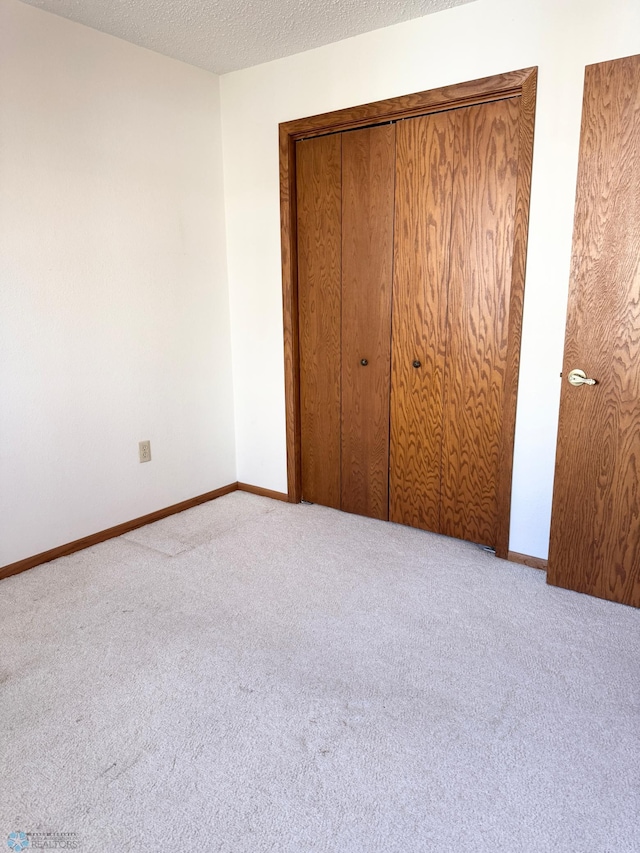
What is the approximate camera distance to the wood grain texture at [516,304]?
232 centimetres

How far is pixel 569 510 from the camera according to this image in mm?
2336

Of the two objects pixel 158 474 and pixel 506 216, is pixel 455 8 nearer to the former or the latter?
pixel 506 216

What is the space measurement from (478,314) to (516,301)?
7.8 inches

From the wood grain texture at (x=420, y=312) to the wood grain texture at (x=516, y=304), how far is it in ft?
1.06

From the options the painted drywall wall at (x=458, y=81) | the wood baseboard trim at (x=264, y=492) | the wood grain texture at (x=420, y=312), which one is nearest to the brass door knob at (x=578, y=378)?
the painted drywall wall at (x=458, y=81)

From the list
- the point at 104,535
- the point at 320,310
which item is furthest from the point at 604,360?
the point at 104,535

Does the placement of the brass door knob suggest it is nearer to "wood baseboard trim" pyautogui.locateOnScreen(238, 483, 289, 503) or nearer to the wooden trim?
the wooden trim

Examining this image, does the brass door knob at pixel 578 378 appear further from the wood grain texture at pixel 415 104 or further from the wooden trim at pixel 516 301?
→ the wood grain texture at pixel 415 104

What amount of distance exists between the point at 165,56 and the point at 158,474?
216 centimetres

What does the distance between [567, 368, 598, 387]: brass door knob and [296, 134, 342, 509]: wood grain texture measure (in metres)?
1.24

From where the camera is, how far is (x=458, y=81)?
8.08 ft

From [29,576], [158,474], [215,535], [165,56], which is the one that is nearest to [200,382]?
[158,474]

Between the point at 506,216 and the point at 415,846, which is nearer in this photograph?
the point at 415,846

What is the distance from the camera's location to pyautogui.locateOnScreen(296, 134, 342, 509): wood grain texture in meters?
2.97
